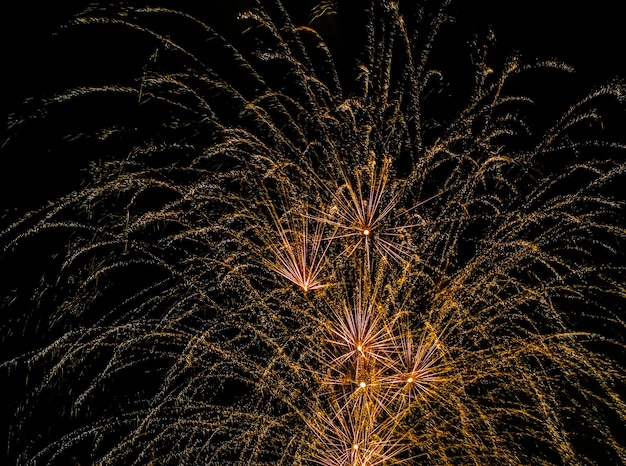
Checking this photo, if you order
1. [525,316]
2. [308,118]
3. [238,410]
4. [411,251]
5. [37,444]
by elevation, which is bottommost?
[37,444]

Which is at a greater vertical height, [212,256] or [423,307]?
[212,256]

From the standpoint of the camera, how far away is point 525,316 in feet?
15.1

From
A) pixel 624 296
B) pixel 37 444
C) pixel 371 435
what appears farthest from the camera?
pixel 37 444

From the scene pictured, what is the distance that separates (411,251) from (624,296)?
69.4 inches

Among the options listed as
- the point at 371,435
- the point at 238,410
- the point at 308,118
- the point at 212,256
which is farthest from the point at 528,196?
the point at 238,410

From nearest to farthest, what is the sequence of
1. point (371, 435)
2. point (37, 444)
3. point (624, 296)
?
point (624, 296) → point (371, 435) → point (37, 444)

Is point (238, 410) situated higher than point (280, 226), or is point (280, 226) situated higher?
point (280, 226)

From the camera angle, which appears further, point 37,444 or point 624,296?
point 37,444

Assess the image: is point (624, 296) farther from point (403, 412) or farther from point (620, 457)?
point (403, 412)

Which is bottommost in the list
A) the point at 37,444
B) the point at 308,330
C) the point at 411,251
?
the point at 37,444

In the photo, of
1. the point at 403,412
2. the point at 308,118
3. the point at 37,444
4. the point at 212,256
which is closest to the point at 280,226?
the point at 212,256

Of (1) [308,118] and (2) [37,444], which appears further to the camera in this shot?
(2) [37,444]

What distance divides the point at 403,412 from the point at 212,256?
216 cm

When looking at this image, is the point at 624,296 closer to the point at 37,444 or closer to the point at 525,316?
the point at 525,316
